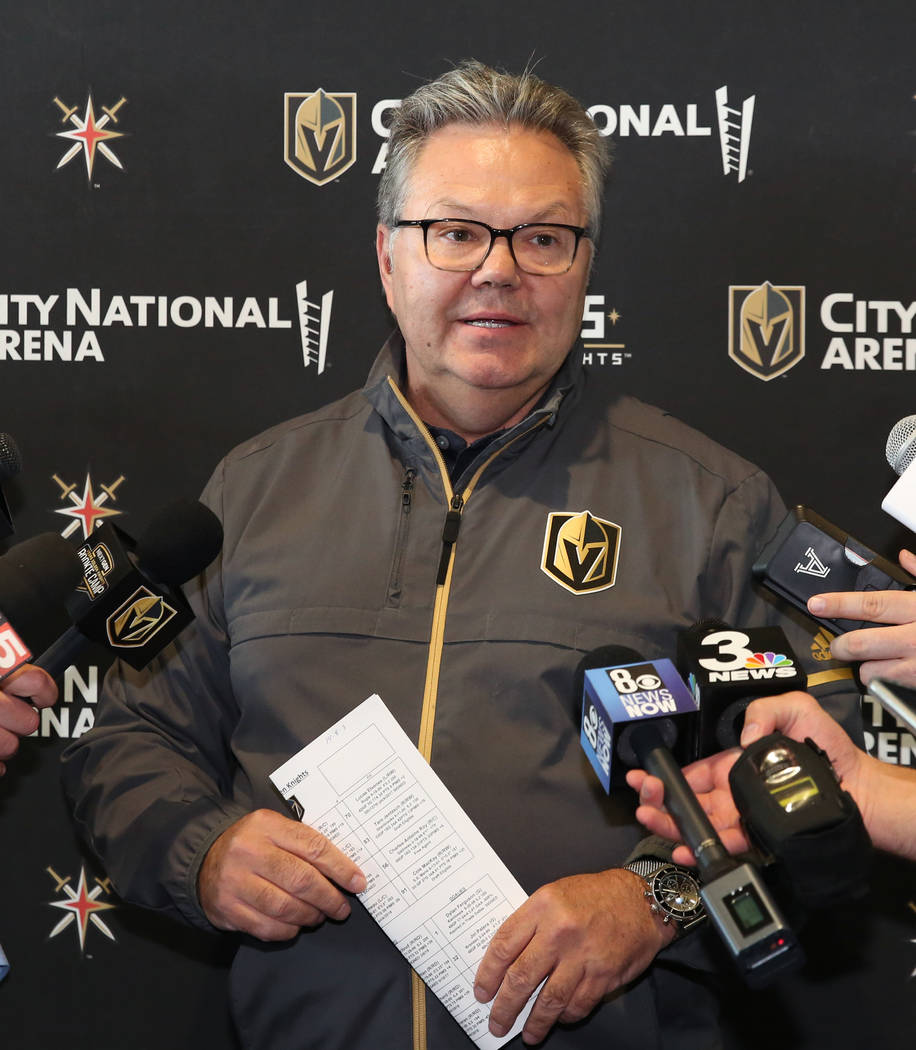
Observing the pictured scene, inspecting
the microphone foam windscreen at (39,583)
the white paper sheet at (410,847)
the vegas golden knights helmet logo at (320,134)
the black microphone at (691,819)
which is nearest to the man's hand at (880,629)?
the black microphone at (691,819)

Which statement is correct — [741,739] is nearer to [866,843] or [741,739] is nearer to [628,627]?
[866,843]

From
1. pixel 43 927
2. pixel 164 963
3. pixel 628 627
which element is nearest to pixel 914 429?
pixel 628 627

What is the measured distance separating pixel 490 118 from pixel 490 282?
0.99 feet

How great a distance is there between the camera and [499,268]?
6.43ft

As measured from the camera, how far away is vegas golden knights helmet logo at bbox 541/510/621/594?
1.92 m

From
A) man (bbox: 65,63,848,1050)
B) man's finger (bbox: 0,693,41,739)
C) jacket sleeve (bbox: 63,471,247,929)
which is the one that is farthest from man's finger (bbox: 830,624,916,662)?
man's finger (bbox: 0,693,41,739)

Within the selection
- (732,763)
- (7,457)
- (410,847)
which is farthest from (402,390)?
(732,763)

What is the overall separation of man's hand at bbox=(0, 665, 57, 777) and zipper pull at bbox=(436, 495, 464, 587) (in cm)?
63

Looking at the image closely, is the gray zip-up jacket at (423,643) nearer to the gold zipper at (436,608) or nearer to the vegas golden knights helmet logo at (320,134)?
the gold zipper at (436,608)

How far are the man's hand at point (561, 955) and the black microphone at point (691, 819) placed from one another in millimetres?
367

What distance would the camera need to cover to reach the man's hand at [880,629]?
160 cm

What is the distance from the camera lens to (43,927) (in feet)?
7.92

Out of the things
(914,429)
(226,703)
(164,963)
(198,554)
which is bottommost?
(164,963)

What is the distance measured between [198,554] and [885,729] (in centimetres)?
142
